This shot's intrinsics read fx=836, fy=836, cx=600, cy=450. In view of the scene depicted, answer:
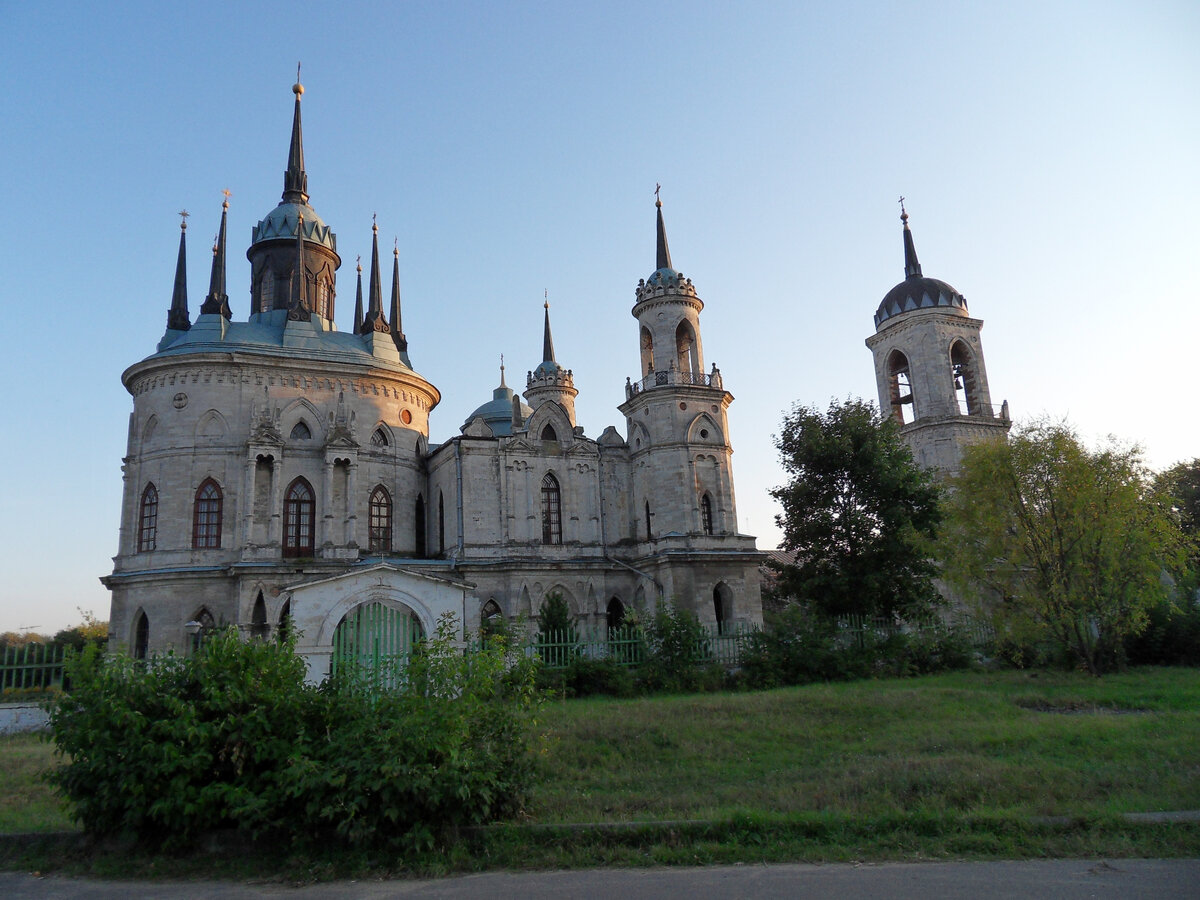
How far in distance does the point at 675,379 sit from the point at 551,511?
649 centimetres

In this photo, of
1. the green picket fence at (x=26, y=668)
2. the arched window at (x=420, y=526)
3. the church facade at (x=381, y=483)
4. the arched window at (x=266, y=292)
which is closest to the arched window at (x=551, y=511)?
the church facade at (x=381, y=483)

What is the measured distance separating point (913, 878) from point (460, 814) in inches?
161

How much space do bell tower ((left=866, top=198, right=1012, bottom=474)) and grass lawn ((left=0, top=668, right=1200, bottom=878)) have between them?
20033 mm

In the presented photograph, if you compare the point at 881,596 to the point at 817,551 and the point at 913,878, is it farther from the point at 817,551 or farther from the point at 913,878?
the point at 913,878

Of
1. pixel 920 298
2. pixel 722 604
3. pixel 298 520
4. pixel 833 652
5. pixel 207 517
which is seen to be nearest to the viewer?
pixel 833 652

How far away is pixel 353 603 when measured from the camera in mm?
18391

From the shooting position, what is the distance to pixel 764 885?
6.79 meters

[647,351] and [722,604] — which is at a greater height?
[647,351]

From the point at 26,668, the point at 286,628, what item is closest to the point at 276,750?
the point at 286,628

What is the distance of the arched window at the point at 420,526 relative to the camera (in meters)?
30.5

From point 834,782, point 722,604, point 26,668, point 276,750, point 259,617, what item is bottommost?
point 834,782

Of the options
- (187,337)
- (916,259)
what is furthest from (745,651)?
(916,259)

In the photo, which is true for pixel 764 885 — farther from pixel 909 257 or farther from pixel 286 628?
pixel 909 257

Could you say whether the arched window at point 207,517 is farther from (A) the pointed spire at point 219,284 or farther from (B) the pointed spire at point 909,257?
(B) the pointed spire at point 909,257
